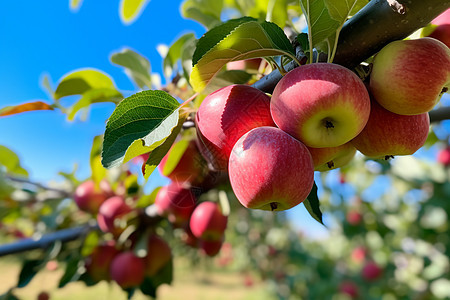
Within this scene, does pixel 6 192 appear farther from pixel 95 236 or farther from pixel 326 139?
pixel 326 139

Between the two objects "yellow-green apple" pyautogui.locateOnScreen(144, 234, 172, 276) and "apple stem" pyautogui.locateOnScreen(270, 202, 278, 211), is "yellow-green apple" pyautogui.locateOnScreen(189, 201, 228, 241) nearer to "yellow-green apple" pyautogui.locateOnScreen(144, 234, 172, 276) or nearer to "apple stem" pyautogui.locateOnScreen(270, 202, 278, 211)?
"yellow-green apple" pyautogui.locateOnScreen(144, 234, 172, 276)

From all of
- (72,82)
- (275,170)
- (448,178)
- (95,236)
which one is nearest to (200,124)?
(275,170)

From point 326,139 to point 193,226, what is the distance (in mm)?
811

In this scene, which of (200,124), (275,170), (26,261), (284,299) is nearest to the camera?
(275,170)

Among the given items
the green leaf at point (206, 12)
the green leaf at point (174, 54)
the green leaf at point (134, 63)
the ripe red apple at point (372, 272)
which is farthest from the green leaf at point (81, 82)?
the ripe red apple at point (372, 272)

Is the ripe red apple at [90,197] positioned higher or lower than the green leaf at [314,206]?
lower

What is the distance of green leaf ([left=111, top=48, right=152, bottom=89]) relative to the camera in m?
1.17

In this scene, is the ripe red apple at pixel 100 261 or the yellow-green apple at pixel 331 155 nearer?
the yellow-green apple at pixel 331 155

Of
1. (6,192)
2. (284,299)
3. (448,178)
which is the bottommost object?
(284,299)

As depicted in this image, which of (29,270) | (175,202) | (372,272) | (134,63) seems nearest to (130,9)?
(134,63)

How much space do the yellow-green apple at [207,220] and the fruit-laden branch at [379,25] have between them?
790mm

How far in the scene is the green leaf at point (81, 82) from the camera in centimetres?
102

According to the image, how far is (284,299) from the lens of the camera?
15.4 feet

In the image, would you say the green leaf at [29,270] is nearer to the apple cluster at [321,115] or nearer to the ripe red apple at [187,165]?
the ripe red apple at [187,165]
